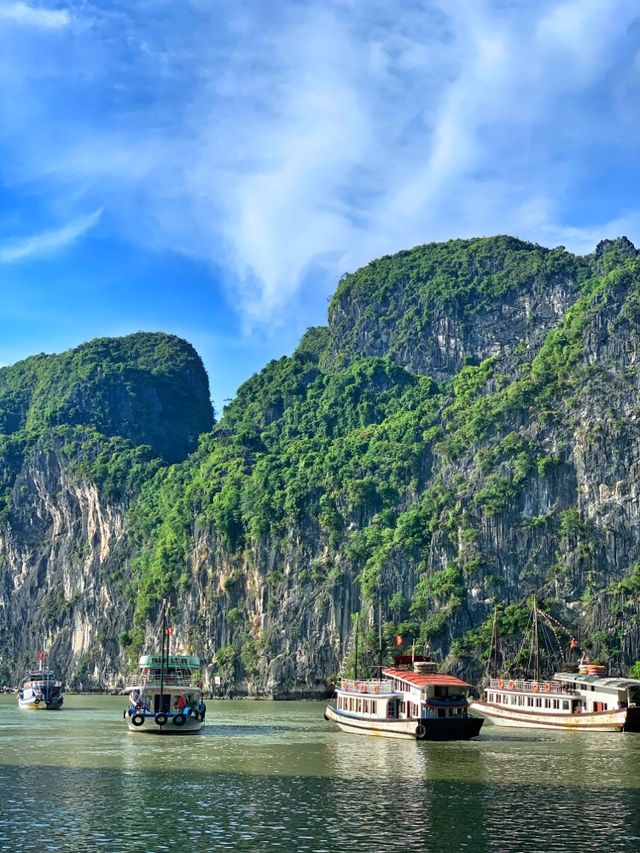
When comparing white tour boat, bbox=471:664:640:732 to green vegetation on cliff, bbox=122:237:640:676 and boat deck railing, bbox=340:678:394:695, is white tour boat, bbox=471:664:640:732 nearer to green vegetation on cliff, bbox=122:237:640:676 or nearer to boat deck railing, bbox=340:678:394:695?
boat deck railing, bbox=340:678:394:695

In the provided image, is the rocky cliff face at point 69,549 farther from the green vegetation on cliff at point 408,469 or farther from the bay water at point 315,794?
the bay water at point 315,794

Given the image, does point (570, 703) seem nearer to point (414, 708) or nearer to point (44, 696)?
point (414, 708)

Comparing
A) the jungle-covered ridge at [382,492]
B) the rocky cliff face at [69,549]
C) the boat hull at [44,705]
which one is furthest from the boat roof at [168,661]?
the rocky cliff face at [69,549]

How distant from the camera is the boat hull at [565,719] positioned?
74.1m

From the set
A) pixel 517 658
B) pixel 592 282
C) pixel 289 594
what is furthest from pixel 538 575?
pixel 592 282

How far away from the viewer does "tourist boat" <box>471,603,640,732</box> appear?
75375 millimetres

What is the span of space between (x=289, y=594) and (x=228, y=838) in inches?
4333

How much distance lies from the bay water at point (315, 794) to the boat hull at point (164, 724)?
1.17m

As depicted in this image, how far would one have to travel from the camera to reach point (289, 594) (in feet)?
469

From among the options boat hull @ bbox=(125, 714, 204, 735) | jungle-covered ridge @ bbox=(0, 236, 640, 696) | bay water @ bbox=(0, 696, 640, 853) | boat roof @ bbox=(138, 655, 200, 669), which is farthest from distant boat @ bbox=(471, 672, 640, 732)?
Result: jungle-covered ridge @ bbox=(0, 236, 640, 696)

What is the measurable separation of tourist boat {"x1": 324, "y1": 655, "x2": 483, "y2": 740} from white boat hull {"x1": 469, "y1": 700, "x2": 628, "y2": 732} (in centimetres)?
1037

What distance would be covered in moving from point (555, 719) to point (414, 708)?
1677cm

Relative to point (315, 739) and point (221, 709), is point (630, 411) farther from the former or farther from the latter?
point (315, 739)

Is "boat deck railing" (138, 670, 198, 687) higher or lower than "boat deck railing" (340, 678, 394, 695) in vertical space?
higher
